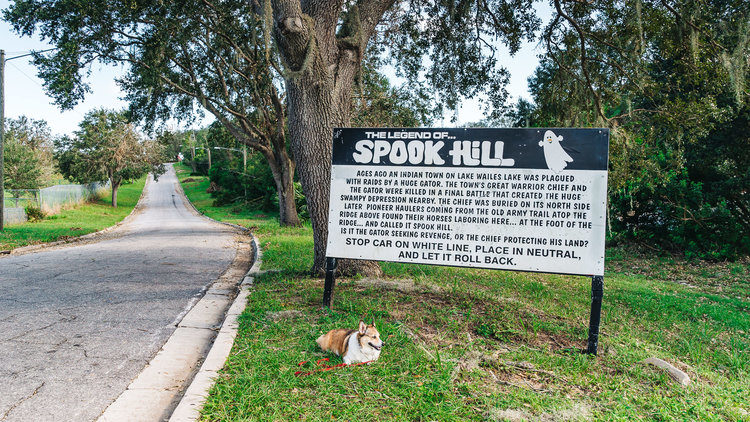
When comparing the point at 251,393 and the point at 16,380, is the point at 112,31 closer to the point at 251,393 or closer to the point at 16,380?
the point at 16,380

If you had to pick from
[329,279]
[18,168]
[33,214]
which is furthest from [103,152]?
[329,279]

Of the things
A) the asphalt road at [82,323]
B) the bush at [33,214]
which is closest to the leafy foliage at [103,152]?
the bush at [33,214]

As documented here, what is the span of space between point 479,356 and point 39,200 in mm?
26808

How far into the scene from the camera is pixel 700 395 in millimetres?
3395

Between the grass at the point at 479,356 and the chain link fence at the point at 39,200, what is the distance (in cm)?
1977

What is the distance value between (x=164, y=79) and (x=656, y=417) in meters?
18.8

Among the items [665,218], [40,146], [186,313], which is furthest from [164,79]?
[40,146]

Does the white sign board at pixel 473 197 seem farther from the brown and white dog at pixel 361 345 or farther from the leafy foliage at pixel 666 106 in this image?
the leafy foliage at pixel 666 106

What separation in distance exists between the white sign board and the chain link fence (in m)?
21.5

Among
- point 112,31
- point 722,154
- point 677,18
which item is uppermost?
point 112,31

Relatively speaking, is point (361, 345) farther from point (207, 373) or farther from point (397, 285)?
point (397, 285)

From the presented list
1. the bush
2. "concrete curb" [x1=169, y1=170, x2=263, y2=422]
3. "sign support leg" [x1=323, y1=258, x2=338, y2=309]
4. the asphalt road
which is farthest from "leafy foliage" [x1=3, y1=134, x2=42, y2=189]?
"sign support leg" [x1=323, y1=258, x2=338, y2=309]

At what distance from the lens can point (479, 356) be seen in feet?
12.7

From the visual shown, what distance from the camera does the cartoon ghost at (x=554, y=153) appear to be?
442 cm
